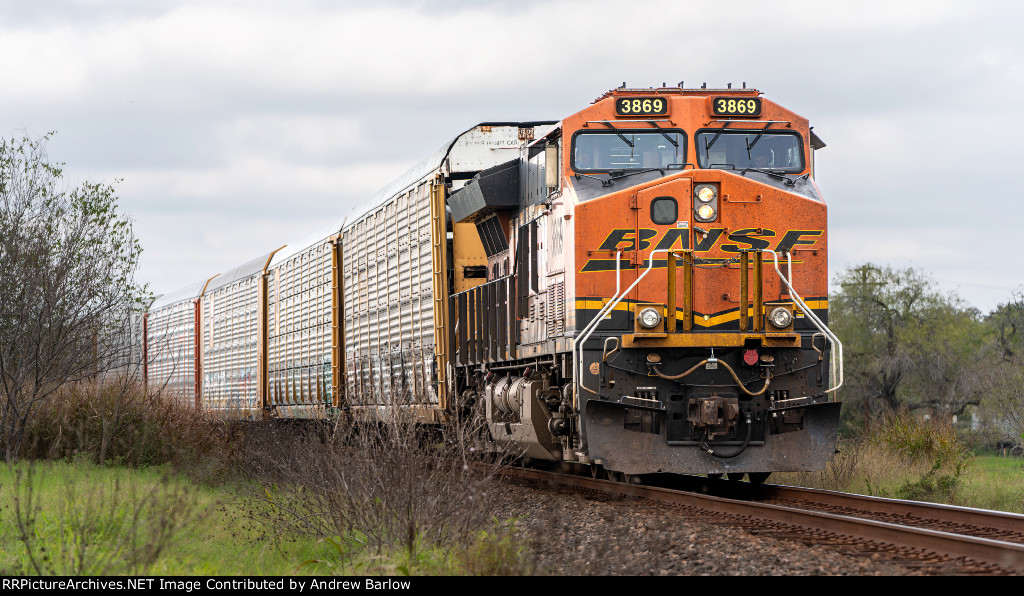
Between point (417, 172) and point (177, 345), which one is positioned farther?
point (177, 345)

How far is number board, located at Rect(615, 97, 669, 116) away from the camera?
37.6 ft

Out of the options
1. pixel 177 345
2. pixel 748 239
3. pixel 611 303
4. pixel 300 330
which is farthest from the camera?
pixel 177 345

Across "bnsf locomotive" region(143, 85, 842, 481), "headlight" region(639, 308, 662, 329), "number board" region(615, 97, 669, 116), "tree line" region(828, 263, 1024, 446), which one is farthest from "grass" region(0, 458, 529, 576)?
"tree line" region(828, 263, 1024, 446)

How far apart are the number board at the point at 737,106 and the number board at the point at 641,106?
0.58m

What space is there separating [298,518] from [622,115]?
18.1ft

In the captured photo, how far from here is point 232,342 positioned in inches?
1044

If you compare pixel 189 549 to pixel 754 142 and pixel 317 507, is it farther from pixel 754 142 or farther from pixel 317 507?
pixel 754 142

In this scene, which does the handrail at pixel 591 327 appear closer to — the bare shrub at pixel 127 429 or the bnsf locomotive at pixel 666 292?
the bnsf locomotive at pixel 666 292

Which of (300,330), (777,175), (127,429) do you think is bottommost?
(127,429)

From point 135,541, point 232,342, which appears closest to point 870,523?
point 135,541

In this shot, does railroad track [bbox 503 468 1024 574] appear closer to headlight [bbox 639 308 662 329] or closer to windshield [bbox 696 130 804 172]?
headlight [bbox 639 308 662 329]

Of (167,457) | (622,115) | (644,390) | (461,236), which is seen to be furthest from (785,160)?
(167,457)

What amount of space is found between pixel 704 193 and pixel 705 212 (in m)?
0.20

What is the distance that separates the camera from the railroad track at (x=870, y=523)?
22.3 ft
